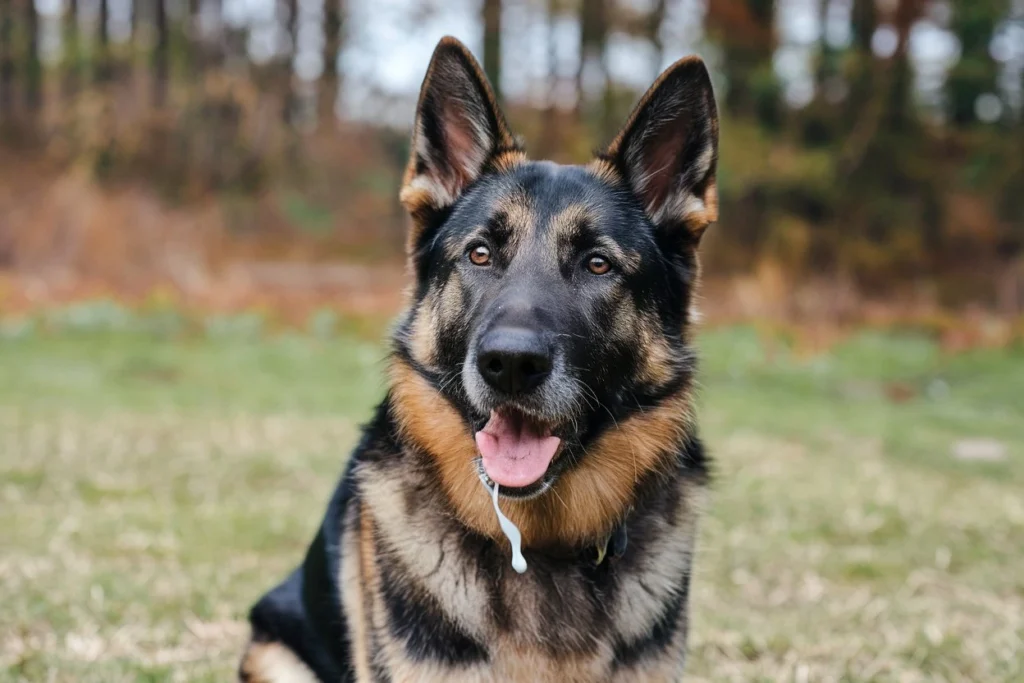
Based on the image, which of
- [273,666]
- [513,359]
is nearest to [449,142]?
[513,359]

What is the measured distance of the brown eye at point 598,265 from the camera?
3555 millimetres

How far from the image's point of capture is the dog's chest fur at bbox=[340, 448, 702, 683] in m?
3.14

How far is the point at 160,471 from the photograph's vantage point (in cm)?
788

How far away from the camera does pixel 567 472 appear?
344 centimetres

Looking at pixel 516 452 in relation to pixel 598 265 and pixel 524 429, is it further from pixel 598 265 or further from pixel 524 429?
pixel 598 265

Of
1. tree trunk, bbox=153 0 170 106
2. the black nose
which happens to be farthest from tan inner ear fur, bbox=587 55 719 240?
tree trunk, bbox=153 0 170 106

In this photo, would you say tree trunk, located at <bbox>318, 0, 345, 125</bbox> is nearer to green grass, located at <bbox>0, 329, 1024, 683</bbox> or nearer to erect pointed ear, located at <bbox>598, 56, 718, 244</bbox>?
green grass, located at <bbox>0, 329, 1024, 683</bbox>

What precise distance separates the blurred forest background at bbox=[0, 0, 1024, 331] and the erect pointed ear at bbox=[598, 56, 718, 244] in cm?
1215

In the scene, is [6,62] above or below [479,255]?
above

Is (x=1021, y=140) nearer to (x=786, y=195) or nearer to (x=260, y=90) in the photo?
(x=786, y=195)

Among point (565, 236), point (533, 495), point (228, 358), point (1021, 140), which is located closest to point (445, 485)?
point (533, 495)

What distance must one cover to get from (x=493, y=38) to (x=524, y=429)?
65.1 ft

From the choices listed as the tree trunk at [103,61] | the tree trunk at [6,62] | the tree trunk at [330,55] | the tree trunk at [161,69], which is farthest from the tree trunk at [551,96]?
the tree trunk at [6,62]

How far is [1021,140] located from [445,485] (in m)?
18.6
